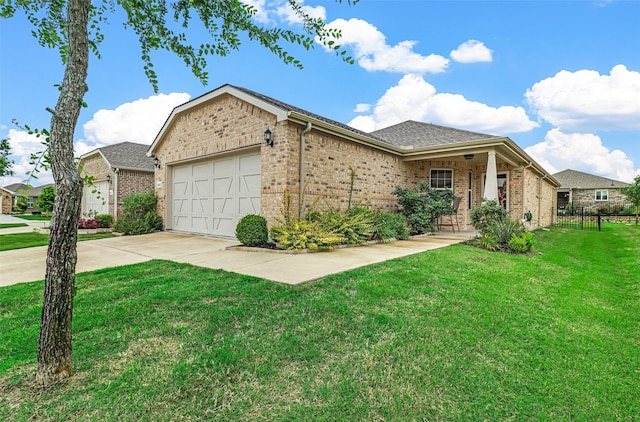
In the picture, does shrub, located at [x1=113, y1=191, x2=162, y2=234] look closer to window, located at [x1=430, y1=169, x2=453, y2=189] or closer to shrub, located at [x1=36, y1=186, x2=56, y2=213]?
shrub, located at [x1=36, y1=186, x2=56, y2=213]

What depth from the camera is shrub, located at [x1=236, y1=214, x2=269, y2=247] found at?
23.1 ft

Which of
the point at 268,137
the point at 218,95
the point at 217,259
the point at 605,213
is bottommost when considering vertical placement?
the point at 217,259

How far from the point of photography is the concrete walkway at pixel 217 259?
4.55 meters

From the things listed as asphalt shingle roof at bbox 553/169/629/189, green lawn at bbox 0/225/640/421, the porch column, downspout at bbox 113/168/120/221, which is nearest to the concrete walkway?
green lawn at bbox 0/225/640/421

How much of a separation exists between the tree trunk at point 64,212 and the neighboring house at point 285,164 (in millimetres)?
5166

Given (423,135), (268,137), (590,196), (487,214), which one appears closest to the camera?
(268,137)

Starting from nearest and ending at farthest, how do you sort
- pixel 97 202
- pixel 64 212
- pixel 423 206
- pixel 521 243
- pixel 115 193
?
1. pixel 64 212
2. pixel 521 243
3. pixel 423 206
4. pixel 115 193
5. pixel 97 202

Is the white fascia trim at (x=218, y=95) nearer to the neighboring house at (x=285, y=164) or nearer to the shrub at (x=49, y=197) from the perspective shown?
the neighboring house at (x=285, y=164)

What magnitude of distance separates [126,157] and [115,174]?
5.27ft

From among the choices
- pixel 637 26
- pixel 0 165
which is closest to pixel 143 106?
pixel 0 165

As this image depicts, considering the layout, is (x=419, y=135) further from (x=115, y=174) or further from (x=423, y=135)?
(x=115, y=174)

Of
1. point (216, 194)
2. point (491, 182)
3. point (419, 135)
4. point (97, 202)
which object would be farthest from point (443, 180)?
point (97, 202)

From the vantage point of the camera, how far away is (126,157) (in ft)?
49.8

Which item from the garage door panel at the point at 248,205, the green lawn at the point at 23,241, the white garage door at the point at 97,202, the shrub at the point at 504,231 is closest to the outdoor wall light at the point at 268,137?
the garage door panel at the point at 248,205
